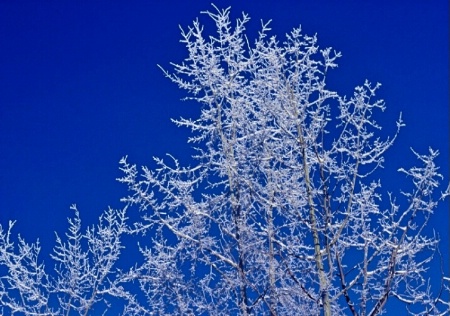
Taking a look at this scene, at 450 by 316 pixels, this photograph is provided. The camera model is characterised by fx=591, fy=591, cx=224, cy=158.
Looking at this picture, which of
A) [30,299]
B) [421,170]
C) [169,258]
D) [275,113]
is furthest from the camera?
[30,299]

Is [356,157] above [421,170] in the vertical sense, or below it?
above

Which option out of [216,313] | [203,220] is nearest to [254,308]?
[216,313]

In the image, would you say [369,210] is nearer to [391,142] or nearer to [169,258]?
[391,142]

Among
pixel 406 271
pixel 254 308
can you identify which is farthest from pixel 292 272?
pixel 406 271

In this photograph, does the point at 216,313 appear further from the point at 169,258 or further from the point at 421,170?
the point at 421,170

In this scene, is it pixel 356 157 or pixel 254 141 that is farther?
pixel 254 141

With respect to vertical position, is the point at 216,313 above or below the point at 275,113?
below

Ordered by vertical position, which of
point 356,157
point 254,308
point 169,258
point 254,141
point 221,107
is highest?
point 221,107

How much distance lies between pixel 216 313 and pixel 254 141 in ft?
6.84

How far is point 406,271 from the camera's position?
583 centimetres

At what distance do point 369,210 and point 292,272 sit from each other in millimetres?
1047

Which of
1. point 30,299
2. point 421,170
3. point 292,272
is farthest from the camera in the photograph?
point 30,299

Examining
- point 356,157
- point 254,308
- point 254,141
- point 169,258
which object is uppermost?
point 254,141

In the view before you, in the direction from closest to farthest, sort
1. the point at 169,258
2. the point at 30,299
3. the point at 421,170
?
the point at 421,170 < the point at 169,258 < the point at 30,299
